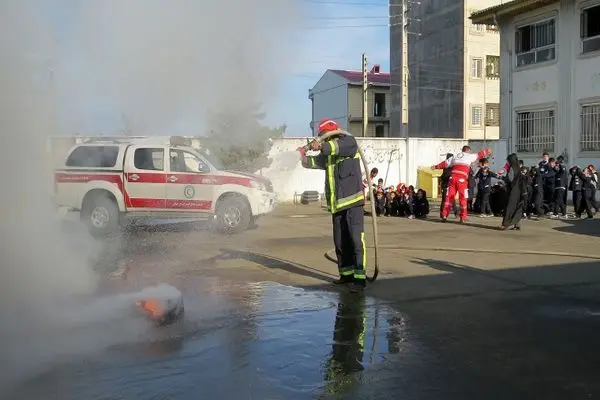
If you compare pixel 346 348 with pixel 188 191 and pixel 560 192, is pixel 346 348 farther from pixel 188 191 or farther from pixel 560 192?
pixel 560 192

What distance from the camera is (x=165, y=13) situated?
457 centimetres

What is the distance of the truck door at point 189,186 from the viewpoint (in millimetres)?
13289

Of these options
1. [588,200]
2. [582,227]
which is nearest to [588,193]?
[588,200]

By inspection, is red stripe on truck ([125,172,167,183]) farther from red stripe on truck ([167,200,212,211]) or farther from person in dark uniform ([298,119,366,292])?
person in dark uniform ([298,119,366,292])

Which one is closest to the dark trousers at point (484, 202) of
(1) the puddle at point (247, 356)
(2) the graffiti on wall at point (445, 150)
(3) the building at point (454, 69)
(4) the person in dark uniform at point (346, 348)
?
(2) the graffiti on wall at point (445, 150)

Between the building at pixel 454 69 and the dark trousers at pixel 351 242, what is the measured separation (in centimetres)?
3415

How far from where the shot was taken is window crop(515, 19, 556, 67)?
2258 centimetres

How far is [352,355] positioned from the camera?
15.5 feet

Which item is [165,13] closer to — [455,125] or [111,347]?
[111,347]

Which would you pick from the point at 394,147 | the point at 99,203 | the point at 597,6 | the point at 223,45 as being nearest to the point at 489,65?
the point at 394,147

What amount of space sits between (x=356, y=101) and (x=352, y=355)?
52.5 metres

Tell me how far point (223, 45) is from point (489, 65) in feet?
132

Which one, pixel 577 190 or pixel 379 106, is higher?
pixel 379 106

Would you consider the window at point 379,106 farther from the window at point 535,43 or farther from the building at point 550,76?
the window at point 535,43
